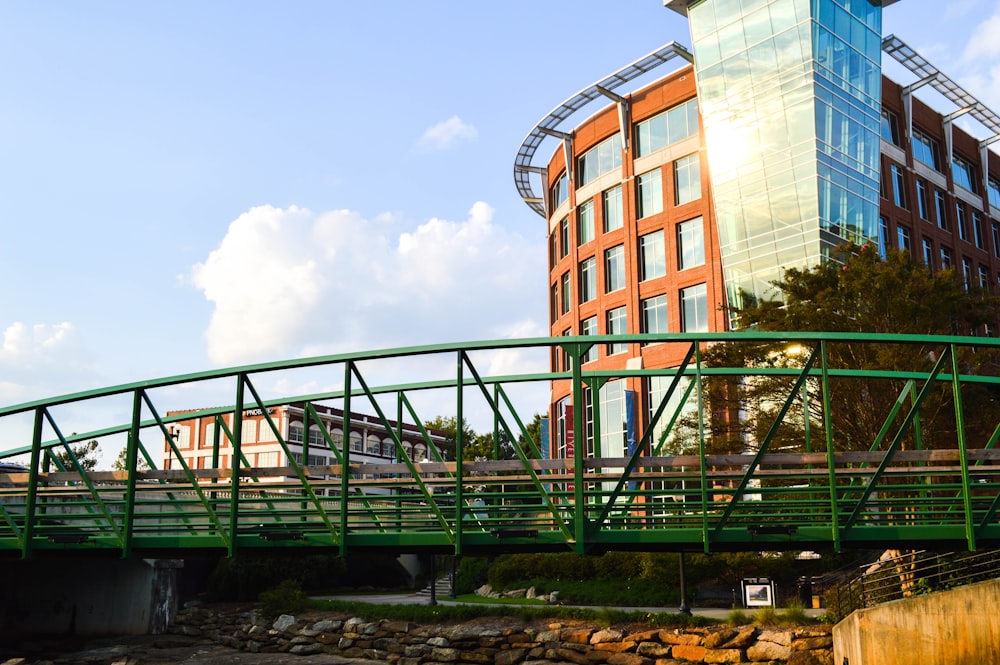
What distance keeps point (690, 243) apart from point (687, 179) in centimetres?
334

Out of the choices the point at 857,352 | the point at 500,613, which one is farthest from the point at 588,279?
the point at 857,352

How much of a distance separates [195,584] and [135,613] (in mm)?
11092

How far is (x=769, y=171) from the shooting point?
44.8 m

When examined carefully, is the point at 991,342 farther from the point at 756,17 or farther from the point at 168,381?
the point at 756,17

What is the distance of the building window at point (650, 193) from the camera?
168 feet

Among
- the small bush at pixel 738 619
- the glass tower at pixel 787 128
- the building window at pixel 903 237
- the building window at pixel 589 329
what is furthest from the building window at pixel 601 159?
the small bush at pixel 738 619

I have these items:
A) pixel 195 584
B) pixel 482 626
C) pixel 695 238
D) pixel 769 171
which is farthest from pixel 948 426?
pixel 195 584

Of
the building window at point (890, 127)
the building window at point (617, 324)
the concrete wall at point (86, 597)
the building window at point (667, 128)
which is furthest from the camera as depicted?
the building window at point (617, 324)

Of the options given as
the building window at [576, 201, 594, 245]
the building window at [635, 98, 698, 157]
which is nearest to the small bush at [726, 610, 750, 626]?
the building window at [635, 98, 698, 157]

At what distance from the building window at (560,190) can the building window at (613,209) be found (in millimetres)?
4107

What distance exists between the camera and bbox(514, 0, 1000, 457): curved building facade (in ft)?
145

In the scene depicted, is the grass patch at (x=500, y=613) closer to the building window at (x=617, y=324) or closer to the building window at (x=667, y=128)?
the building window at (x=617, y=324)

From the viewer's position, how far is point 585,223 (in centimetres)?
5625

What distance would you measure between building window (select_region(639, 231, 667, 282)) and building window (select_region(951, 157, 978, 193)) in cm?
1824
